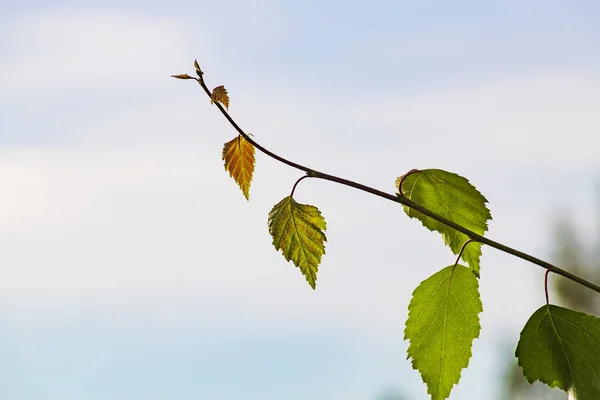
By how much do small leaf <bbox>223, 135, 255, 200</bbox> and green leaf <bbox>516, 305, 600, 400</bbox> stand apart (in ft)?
1.38

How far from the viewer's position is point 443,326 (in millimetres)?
1133

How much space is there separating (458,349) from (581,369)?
157 millimetres

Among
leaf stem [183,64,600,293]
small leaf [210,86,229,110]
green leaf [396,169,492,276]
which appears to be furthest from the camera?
green leaf [396,169,492,276]

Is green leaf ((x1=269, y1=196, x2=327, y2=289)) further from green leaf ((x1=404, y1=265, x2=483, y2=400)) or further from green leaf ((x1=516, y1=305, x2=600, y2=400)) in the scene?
green leaf ((x1=516, y1=305, x2=600, y2=400))

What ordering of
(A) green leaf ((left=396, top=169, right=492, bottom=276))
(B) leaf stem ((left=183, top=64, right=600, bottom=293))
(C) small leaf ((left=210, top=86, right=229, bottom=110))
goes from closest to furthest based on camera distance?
(B) leaf stem ((left=183, top=64, right=600, bottom=293)), (C) small leaf ((left=210, top=86, right=229, bottom=110)), (A) green leaf ((left=396, top=169, right=492, bottom=276))

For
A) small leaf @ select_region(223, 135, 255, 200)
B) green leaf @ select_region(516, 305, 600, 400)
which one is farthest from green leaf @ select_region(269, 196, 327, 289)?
green leaf @ select_region(516, 305, 600, 400)

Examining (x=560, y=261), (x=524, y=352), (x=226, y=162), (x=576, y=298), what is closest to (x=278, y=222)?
(x=226, y=162)

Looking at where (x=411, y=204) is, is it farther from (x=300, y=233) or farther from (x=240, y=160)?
(x=240, y=160)

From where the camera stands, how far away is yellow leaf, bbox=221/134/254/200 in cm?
114

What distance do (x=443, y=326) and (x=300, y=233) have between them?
236mm

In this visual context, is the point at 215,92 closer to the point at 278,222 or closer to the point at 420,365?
the point at 278,222

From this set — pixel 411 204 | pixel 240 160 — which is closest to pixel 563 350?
pixel 411 204

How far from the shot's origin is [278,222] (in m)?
1.09

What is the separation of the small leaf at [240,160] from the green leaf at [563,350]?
0.42m
